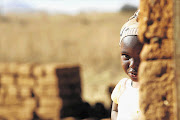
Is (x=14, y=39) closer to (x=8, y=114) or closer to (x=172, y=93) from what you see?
(x=8, y=114)

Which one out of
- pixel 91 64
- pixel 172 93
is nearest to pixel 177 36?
pixel 172 93

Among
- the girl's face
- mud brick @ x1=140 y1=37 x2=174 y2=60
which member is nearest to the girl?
the girl's face

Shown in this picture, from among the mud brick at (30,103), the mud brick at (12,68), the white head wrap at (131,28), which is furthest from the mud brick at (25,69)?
the white head wrap at (131,28)

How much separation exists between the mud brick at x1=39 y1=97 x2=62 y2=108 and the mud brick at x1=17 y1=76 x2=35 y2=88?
617mm

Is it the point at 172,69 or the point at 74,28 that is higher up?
the point at 74,28

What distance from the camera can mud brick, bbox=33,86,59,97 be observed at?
829cm

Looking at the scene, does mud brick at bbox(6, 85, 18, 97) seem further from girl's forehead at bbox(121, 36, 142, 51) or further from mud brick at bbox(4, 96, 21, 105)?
girl's forehead at bbox(121, 36, 142, 51)

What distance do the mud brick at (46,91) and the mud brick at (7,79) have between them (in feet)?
3.18

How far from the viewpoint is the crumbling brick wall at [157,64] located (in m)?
1.90

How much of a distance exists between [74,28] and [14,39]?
570 cm

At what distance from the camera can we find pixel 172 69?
6.22 feet

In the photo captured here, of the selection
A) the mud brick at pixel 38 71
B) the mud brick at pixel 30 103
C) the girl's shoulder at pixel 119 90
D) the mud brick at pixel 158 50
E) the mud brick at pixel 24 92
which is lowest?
the mud brick at pixel 30 103

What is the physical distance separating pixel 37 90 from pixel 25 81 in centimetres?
62

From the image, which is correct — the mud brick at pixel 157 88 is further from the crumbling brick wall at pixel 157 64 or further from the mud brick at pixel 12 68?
the mud brick at pixel 12 68
